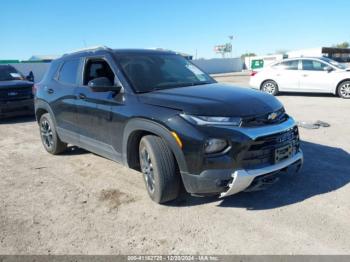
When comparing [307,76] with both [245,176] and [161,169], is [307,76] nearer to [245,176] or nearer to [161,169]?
[245,176]

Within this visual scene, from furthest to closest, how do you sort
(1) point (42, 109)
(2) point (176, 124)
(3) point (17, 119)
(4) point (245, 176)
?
(3) point (17, 119) < (1) point (42, 109) < (2) point (176, 124) < (4) point (245, 176)

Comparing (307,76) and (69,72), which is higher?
(69,72)

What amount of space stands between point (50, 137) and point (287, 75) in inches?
403

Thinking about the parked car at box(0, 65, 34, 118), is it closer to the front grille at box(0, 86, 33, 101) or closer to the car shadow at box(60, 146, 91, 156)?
the front grille at box(0, 86, 33, 101)

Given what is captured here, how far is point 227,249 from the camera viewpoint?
310cm

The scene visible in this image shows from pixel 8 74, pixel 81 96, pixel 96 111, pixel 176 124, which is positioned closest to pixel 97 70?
pixel 81 96

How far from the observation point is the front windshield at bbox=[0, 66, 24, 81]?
1089 centimetres

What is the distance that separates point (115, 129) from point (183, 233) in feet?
5.49

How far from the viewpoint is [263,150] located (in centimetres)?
358

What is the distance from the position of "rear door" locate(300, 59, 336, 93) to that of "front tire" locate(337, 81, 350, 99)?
27 centimetres

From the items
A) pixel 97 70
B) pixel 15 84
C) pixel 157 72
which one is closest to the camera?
pixel 157 72

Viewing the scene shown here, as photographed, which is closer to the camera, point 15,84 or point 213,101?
point 213,101

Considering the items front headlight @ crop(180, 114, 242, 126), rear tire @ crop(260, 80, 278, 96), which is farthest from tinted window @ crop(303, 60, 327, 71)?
front headlight @ crop(180, 114, 242, 126)

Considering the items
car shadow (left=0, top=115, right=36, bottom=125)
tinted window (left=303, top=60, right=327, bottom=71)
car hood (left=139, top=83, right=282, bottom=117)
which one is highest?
tinted window (left=303, top=60, right=327, bottom=71)
